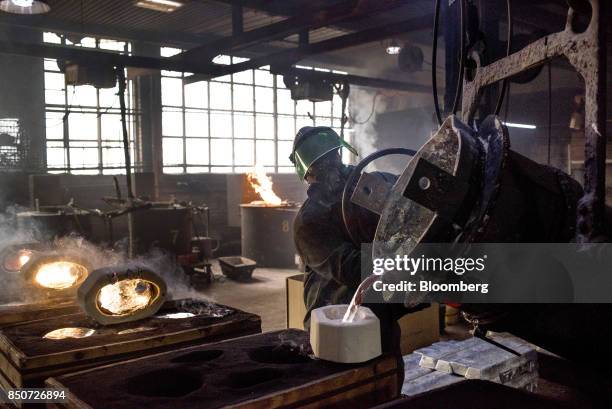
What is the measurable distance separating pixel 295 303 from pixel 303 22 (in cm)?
315

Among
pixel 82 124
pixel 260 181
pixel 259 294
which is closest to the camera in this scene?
pixel 259 294

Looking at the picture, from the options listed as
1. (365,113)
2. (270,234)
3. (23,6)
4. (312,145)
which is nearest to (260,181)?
(270,234)

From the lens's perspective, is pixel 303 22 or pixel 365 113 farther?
pixel 365 113

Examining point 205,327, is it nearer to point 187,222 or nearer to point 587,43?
point 587,43

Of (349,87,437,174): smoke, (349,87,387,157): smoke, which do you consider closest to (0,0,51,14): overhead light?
(349,87,437,174): smoke

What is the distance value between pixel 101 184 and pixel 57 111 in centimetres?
183

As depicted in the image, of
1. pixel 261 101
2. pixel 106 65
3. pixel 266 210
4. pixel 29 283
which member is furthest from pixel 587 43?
pixel 261 101

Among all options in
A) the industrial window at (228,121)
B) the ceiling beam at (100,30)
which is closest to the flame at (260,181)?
the industrial window at (228,121)

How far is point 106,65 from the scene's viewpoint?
5.69m

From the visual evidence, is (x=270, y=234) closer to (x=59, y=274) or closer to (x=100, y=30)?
(x=100, y=30)

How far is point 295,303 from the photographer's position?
15.2 feet

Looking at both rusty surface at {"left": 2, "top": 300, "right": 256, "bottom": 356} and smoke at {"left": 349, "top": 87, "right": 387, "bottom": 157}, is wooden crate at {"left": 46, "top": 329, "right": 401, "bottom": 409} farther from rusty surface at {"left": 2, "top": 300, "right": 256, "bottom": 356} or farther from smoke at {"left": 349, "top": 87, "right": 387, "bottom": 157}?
smoke at {"left": 349, "top": 87, "right": 387, "bottom": 157}

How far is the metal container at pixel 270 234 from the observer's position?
32.9 feet

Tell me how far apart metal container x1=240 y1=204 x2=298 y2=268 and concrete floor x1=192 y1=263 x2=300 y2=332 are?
33 centimetres
